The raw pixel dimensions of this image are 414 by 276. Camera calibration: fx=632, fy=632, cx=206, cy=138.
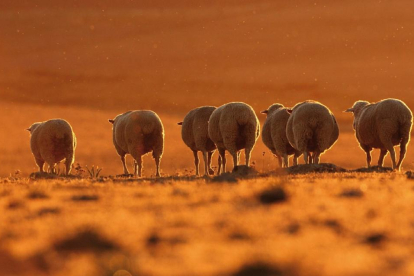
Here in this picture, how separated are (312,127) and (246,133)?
217 centimetres

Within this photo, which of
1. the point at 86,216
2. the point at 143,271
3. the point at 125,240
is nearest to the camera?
the point at 143,271

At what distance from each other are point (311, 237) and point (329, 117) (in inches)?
535

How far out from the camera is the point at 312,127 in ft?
62.5

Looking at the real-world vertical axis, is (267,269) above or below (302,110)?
below

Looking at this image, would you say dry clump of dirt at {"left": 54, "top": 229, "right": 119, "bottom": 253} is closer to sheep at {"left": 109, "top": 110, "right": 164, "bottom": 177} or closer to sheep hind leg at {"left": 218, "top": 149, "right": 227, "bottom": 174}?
sheep at {"left": 109, "top": 110, "right": 164, "bottom": 177}

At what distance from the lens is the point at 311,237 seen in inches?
236

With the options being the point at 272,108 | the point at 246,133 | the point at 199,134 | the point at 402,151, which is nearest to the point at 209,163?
the point at 199,134

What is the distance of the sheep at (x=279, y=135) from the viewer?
2189cm

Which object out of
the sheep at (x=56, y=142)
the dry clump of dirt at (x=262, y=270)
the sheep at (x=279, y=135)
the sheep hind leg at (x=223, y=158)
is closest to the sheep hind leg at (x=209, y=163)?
the sheep hind leg at (x=223, y=158)

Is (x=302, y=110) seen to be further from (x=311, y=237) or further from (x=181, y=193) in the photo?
(x=311, y=237)

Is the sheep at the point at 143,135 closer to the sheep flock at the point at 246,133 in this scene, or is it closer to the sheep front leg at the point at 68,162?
the sheep flock at the point at 246,133

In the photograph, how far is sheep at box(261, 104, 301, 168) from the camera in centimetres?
2189

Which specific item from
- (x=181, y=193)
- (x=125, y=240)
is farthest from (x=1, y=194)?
(x=125, y=240)

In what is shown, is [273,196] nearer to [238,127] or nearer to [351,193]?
[351,193]
